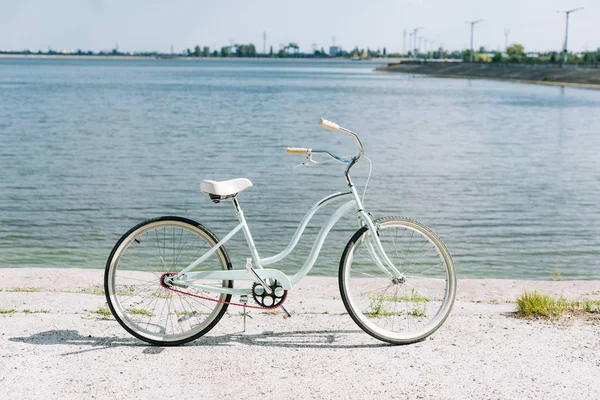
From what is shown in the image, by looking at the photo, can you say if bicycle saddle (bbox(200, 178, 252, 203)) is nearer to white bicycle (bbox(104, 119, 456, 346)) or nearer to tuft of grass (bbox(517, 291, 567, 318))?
white bicycle (bbox(104, 119, 456, 346))

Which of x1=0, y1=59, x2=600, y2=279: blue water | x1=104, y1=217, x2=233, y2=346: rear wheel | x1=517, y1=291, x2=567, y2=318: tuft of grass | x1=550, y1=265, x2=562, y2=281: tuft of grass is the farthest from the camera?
x1=0, y1=59, x2=600, y2=279: blue water

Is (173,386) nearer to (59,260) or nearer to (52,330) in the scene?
(52,330)

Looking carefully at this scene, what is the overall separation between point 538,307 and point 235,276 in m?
2.64

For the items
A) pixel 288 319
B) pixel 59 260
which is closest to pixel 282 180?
pixel 59 260

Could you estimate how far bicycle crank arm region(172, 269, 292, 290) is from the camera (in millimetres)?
5762

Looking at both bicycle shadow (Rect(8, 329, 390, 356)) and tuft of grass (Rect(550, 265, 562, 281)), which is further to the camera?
tuft of grass (Rect(550, 265, 562, 281))

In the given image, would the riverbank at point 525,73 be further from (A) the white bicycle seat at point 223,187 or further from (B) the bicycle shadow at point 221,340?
(A) the white bicycle seat at point 223,187

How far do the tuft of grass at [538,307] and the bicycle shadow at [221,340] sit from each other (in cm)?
151

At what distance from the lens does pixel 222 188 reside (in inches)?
223

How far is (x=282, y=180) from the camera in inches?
942

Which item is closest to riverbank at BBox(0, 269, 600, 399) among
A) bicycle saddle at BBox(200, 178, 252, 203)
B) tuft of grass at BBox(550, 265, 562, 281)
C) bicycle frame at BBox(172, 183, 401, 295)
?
bicycle frame at BBox(172, 183, 401, 295)

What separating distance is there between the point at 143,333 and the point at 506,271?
351 inches

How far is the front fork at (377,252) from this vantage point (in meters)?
5.82

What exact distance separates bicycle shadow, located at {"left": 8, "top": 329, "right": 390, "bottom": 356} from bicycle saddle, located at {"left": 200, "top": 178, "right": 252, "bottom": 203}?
3.53 feet
